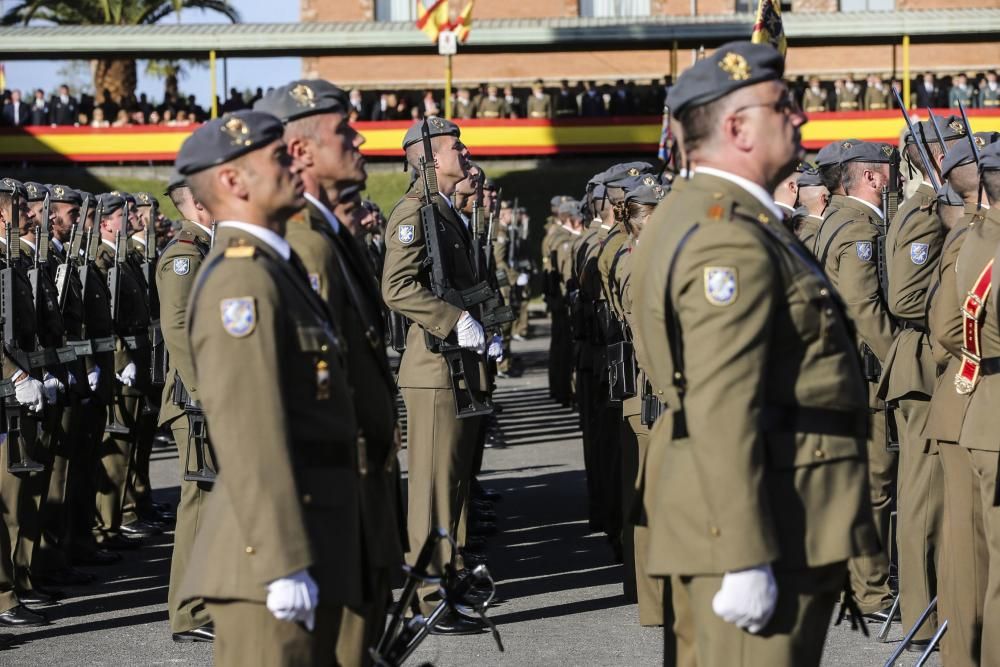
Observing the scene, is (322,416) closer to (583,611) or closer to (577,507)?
(583,611)

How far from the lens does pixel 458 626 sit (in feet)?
22.3

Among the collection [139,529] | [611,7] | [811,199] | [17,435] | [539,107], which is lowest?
[139,529]

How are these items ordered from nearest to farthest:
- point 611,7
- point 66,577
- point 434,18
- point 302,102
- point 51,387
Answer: point 302,102 < point 51,387 < point 66,577 < point 434,18 < point 611,7

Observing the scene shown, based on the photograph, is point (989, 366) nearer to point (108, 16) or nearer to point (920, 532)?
point (920, 532)

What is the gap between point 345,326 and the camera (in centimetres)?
392

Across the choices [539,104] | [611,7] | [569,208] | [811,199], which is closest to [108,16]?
[539,104]

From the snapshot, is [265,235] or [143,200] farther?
[143,200]

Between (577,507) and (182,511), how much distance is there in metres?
3.86

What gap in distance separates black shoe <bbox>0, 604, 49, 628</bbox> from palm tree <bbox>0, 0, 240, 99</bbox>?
32323 millimetres

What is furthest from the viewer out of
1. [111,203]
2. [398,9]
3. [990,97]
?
[398,9]

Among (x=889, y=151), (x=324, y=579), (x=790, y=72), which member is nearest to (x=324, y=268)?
(x=324, y=579)

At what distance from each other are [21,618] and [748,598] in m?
4.76

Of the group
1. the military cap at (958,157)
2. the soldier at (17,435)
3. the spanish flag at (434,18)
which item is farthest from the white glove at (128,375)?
the spanish flag at (434,18)

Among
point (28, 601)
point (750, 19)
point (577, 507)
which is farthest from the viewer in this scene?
point (750, 19)
